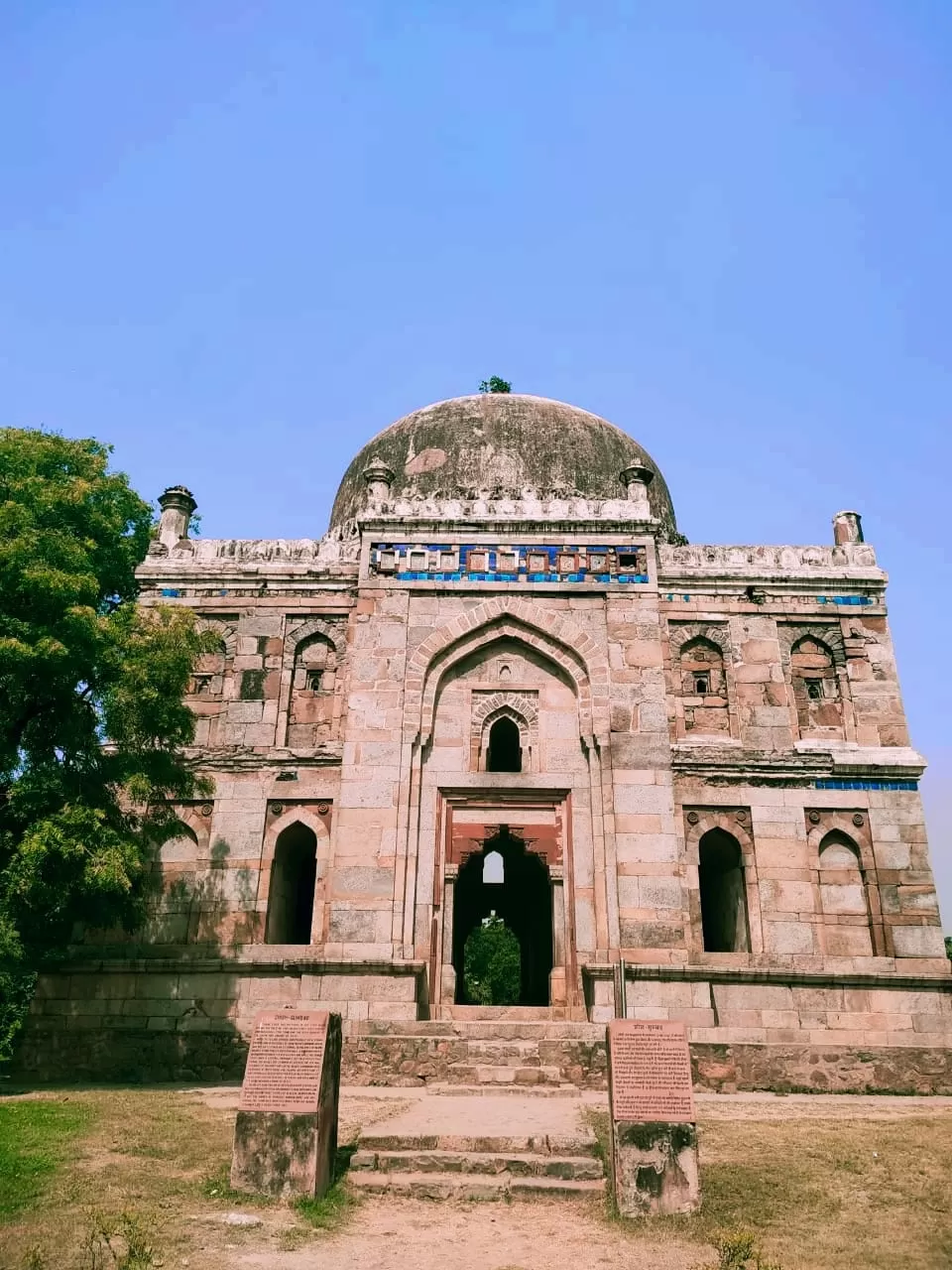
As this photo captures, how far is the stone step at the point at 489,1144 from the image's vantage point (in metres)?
7.59

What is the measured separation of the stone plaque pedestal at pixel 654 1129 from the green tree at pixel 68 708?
21.3 ft

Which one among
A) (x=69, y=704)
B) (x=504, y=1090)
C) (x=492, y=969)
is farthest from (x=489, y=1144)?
(x=492, y=969)

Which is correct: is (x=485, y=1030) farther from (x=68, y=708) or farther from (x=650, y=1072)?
(x=68, y=708)

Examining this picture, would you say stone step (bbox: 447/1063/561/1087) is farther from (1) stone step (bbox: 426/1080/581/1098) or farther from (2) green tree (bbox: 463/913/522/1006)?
(2) green tree (bbox: 463/913/522/1006)

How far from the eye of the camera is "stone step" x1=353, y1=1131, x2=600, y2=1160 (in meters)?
Answer: 7.59

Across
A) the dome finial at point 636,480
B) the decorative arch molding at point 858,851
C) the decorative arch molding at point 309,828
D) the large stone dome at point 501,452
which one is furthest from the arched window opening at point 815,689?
the decorative arch molding at point 309,828

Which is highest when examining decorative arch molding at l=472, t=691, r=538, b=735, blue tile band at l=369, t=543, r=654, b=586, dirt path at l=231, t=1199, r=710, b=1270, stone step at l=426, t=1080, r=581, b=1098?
blue tile band at l=369, t=543, r=654, b=586

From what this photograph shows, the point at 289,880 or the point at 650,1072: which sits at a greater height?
the point at 289,880

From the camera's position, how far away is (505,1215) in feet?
21.9

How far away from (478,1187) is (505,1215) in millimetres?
401

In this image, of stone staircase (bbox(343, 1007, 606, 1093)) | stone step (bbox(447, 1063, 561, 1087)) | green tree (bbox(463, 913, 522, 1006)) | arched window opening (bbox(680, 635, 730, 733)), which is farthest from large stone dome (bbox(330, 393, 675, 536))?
green tree (bbox(463, 913, 522, 1006))

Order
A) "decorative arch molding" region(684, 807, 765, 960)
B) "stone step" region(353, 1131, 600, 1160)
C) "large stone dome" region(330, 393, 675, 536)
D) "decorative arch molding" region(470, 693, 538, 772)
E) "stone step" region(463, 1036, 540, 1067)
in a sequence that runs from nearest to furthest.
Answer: "stone step" region(353, 1131, 600, 1160) < "stone step" region(463, 1036, 540, 1067) < "decorative arch molding" region(684, 807, 765, 960) < "decorative arch molding" region(470, 693, 538, 772) < "large stone dome" region(330, 393, 675, 536)

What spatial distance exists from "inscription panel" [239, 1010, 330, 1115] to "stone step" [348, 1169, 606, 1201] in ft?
2.67

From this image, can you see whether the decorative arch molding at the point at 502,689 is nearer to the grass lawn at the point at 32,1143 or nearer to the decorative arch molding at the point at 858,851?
the decorative arch molding at the point at 858,851
